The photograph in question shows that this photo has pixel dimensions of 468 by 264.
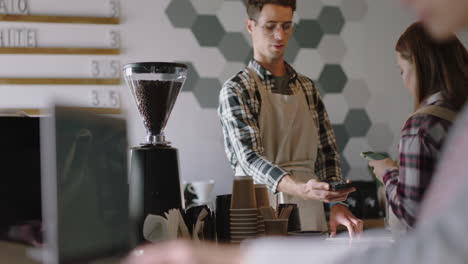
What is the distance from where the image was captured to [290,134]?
2764 mm

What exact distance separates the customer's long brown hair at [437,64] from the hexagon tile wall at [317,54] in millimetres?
1901

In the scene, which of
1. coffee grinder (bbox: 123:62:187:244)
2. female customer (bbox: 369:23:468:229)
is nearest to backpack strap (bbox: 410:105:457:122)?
female customer (bbox: 369:23:468:229)

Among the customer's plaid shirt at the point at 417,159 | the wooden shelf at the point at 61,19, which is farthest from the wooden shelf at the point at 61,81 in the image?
the customer's plaid shirt at the point at 417,159

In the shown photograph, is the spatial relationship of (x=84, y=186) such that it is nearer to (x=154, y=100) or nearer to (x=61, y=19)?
(x=154, y=100)

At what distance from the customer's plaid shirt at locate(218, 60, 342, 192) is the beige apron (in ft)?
0.11

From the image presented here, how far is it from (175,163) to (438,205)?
1.13 meters

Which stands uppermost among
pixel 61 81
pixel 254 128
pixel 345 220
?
pixel 61 81

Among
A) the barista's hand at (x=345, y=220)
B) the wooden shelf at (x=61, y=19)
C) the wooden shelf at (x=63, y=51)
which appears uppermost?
the wooden shelf at (x=61, y=19)

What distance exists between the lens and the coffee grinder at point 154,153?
4.66 feet

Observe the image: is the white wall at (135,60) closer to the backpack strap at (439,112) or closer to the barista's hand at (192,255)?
the backpack strap at (439,112)

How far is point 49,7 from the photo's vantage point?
10.8 ft

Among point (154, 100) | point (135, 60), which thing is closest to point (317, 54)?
point (135, 60)

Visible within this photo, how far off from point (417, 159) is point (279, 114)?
4.46 ft

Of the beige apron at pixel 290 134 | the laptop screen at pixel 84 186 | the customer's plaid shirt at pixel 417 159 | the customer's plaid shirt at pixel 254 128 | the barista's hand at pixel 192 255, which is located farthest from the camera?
the beige apron at pixel 290 134
